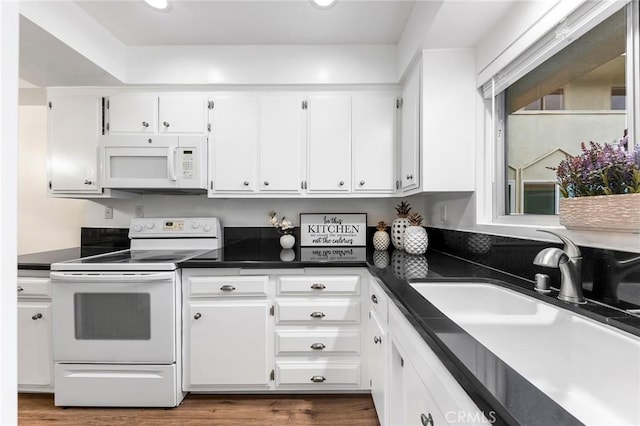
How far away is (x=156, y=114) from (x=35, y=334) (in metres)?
1.60

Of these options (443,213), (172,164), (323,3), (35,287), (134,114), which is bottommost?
(35,287)

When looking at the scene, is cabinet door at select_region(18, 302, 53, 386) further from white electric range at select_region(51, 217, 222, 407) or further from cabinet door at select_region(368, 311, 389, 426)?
cabinet door at select_region(368, 311, 389, 426)

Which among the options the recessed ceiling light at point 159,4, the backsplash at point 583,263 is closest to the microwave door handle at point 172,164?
the recessed ceiling light at point 159,4

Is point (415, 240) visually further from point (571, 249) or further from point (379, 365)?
point (571, 249)

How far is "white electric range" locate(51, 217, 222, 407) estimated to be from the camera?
179cm

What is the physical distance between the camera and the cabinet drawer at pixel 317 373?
6.24 feet

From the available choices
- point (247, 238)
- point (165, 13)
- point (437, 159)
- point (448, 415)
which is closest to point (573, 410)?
point (448, 415)

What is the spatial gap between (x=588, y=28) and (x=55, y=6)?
98.9 inches

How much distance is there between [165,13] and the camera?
75.5 inches

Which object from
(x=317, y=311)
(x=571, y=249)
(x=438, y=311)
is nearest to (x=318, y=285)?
(x=317, y=311)

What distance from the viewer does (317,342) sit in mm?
1896

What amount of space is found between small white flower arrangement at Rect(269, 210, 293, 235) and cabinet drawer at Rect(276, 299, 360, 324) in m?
0.74

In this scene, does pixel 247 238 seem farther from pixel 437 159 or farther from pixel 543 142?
pixel 543 142

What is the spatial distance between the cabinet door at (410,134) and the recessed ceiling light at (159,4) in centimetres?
153
